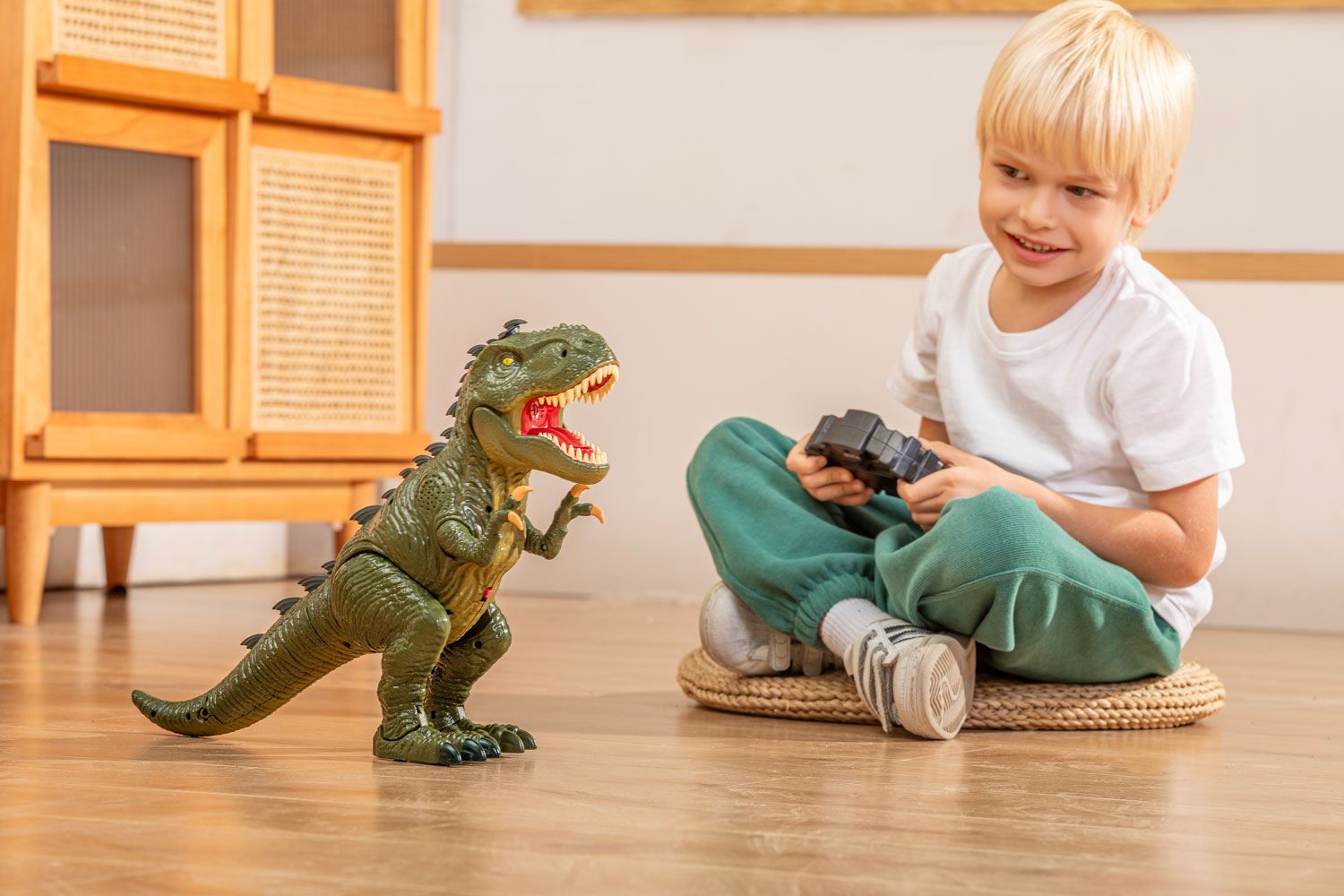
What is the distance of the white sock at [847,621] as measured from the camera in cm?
Result: 126

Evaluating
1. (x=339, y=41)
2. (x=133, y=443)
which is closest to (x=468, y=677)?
(x=133, y=443)

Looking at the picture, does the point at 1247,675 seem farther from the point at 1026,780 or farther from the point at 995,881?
the point at 995,881

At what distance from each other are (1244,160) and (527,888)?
6.48ft

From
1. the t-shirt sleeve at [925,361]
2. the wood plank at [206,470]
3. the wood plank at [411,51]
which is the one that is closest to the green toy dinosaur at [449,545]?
the t-shirt sleeve at [925,361]

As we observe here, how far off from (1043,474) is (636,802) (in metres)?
0.60

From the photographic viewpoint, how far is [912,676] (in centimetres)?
117

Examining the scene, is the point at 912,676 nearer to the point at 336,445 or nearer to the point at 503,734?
the point at 503,734

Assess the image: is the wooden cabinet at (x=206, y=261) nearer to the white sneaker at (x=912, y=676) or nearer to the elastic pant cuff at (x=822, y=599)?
the elastic pant cuff at (x=822, y=599)

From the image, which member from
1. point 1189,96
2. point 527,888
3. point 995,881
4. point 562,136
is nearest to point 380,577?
point 527,888

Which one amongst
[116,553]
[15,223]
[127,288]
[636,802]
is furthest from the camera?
[116,553]

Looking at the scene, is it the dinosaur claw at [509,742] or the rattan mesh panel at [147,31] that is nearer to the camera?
the dinosaur claw at [509,742]

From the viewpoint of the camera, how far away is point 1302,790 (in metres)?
1.03

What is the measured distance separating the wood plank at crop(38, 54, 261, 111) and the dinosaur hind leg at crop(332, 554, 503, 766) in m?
1.12

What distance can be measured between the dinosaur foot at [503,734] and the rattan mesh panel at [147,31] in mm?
1202
